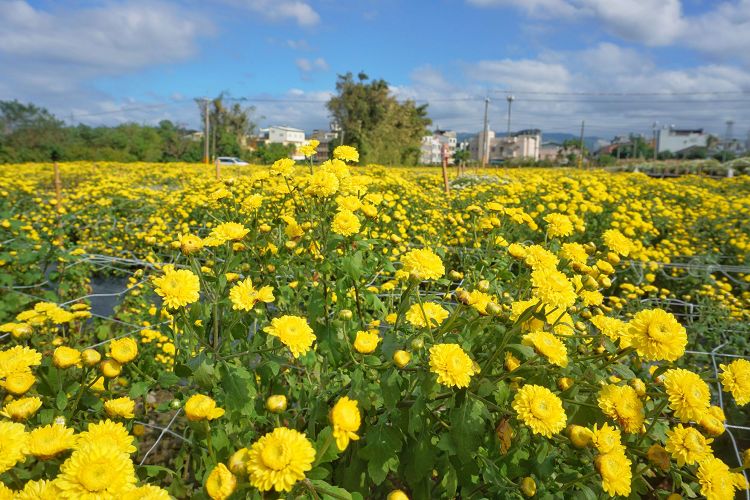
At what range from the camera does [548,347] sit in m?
1.08

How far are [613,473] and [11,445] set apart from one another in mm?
1228

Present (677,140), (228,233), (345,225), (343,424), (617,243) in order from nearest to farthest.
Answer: (343,424) → (228,233) → (345,225) → (617,243) → (677,140)

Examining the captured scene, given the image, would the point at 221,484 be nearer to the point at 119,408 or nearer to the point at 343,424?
the point at 343,424

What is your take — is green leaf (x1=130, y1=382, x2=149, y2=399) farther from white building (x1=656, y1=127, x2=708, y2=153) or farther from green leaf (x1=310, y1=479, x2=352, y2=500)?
white building (x1=656, y1=127, x2=708, y2=153)

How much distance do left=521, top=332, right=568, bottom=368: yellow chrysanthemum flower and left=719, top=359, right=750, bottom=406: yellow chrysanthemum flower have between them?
469 millimetres

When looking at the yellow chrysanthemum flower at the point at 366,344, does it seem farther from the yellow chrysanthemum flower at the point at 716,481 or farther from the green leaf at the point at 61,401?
the yellow chrysanthemum flower at the point at 716,481

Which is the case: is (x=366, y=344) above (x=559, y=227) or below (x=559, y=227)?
below

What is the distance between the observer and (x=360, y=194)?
1.90 metres

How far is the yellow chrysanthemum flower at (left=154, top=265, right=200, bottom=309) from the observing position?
1.17 meters

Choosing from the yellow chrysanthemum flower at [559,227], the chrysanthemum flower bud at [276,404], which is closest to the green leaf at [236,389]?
the chrysanthemum flower bud at [276,404]

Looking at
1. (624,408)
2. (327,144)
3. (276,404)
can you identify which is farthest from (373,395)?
(327,144)

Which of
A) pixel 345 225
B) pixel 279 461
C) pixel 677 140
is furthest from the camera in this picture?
pixel 677 140

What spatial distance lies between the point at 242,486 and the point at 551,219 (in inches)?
65.1

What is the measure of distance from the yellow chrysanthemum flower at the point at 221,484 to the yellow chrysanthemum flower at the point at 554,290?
2.79ft
